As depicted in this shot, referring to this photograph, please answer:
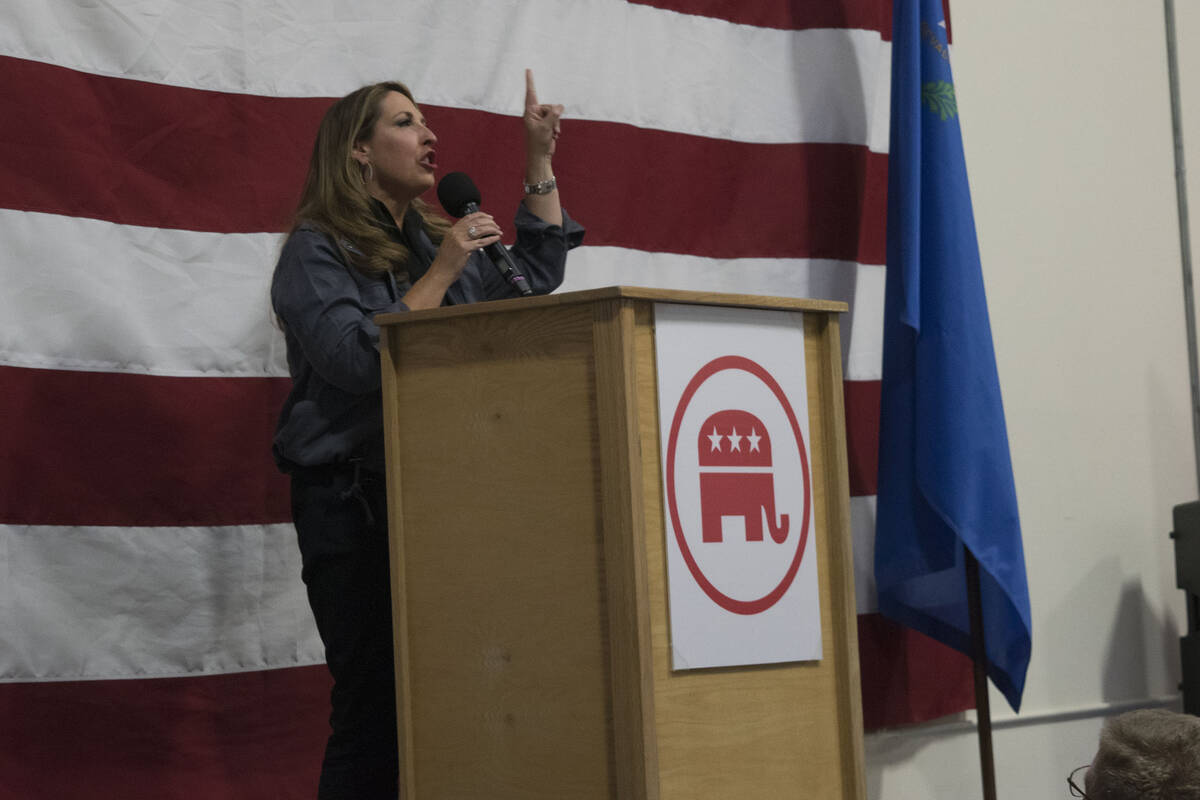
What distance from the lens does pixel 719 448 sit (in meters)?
1.75

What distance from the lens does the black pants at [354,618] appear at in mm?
1979

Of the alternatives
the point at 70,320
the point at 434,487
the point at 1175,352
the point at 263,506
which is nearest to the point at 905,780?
the point at 1175,352

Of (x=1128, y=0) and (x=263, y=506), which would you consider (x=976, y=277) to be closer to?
(x=1128, y=0)

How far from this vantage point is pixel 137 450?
2.45m

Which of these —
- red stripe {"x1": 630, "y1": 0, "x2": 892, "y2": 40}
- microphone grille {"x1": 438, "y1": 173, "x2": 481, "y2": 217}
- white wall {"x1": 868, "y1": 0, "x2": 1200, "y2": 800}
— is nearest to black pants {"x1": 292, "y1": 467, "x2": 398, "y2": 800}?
microphone grille {"x1": 438, "y1": 173, "x2": 481, "y2": 217}

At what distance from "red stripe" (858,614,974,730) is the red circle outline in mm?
1352

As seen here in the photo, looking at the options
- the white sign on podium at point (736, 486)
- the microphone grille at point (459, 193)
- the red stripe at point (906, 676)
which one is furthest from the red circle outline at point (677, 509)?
the red stripe at point (906, 676)

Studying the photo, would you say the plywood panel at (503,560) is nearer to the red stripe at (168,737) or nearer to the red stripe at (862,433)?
the red stripe at (168,737)

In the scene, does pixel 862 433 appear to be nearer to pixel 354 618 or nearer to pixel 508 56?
pixel 508 56

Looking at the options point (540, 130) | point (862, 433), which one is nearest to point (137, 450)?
point (540, 130)

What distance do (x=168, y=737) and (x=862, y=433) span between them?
1.69 metres

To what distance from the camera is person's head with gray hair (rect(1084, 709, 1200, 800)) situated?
1.11 m

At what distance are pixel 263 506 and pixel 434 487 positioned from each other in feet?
2.84

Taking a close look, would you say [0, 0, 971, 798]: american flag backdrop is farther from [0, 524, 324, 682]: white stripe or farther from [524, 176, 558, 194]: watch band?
[524, 176, 558, 194]: watch band
